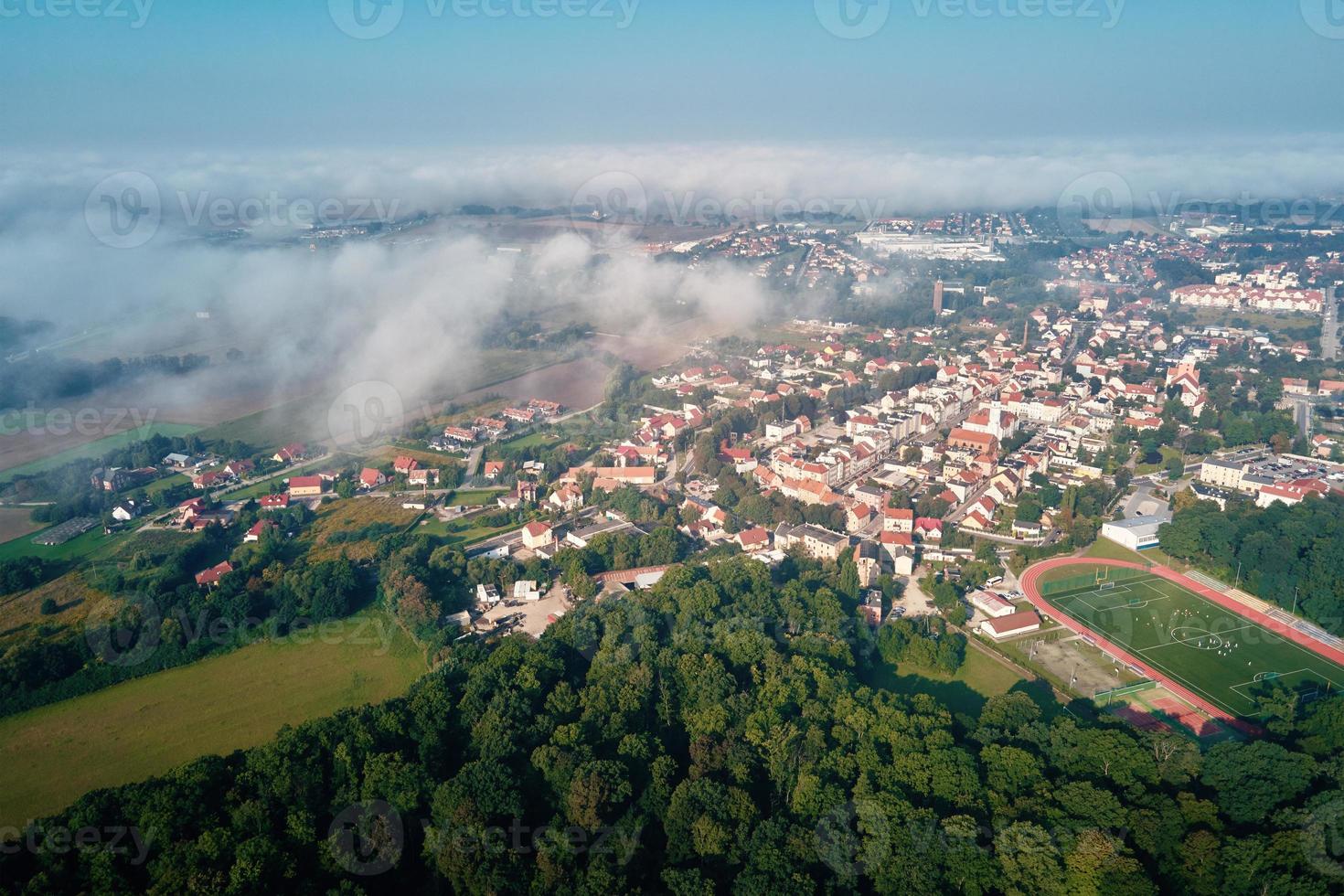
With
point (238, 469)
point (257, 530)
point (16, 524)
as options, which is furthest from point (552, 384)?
point (16, 524)

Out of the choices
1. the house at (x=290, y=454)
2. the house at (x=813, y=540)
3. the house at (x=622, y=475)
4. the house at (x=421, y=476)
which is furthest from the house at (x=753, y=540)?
the house at (x=290, y=454)

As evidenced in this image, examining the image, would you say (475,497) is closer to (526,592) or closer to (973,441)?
(526,592)

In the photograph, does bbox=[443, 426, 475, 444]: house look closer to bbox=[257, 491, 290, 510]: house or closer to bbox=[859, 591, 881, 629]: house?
bbox=[257, 491, 290, 510]: house

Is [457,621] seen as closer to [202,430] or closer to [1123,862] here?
[1123,862]

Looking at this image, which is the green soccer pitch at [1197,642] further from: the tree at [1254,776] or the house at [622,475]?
the house at [622,475]

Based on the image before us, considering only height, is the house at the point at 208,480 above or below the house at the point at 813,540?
above
